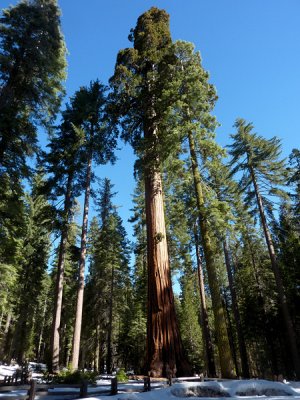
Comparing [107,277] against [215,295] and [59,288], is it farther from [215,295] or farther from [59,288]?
[215,295]

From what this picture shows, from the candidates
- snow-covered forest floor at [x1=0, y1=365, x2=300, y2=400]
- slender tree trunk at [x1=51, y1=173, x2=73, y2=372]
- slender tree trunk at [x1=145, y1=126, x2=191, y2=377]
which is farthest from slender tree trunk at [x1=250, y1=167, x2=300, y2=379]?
slender tree trunk at [x1=51, y1=173, x2=73, y2=372]

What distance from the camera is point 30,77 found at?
15.6m

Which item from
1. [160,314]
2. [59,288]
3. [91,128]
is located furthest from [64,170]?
[160,314]

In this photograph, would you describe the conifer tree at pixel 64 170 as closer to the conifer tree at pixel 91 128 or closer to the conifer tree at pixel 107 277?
the conifer tree at pixel 91 128

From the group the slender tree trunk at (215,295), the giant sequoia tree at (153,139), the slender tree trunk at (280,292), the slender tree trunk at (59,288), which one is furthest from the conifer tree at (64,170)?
the slender tree trunk at (280,292)

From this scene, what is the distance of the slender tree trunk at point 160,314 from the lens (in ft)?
31.7

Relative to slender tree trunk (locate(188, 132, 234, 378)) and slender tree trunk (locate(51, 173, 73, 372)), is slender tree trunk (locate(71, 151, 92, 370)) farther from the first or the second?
slender tree trunk (locate(188, 132, 234, 378))

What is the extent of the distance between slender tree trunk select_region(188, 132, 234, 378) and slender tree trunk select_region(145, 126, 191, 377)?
1.42 meters

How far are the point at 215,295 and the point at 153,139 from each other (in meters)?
7.20

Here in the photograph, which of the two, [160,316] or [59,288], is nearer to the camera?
[160,316]

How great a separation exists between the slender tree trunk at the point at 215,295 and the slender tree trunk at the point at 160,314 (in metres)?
1.42

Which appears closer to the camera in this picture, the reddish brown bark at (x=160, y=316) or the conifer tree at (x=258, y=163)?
the reddish brown bark at (x=160, y=316)

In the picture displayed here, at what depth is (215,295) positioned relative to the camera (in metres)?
11.3

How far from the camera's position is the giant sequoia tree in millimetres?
9930
